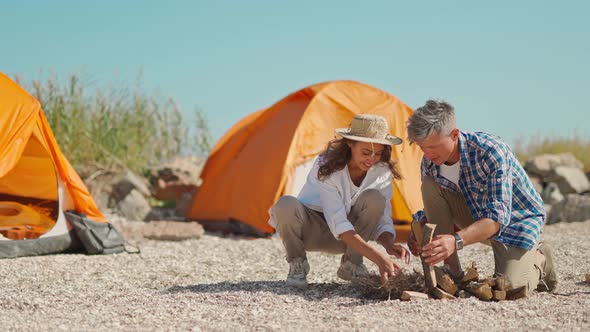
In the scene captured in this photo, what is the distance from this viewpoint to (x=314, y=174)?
4.36m

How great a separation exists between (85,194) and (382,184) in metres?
3.47

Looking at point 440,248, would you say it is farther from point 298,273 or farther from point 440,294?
point 298,273

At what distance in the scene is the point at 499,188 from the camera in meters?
3.89

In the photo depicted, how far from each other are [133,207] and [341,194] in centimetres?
631

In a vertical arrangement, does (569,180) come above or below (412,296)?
below

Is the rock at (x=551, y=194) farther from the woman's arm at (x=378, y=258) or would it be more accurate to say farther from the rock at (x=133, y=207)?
the woman's arm at (x=378, y=258)

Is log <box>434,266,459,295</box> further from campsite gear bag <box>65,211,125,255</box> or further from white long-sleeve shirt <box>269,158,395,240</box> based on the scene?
campsite gear bag <box>65,211,125,255</box>

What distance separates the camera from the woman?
4141mm

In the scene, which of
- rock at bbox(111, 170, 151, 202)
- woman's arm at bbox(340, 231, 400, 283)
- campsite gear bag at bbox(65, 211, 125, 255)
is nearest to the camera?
woman's arm at bbox(340, 231, 400, 283)

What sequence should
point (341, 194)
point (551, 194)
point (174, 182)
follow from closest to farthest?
point (341, 194) → point (174, 182) → point (551, 194)

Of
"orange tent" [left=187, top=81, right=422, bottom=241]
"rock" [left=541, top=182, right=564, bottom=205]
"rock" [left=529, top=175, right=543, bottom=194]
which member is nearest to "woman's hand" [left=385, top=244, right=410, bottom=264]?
"orange tent" [left=187, top=81, right=422, bottom=241]

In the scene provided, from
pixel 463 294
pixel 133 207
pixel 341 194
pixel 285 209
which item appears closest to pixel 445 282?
pixel 463 294

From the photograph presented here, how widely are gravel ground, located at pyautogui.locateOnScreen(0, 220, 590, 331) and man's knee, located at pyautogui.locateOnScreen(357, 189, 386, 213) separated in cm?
50

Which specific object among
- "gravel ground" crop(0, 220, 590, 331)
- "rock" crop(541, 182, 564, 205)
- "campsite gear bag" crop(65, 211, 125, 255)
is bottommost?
"rock" crop(541, 182, 564, 205)
